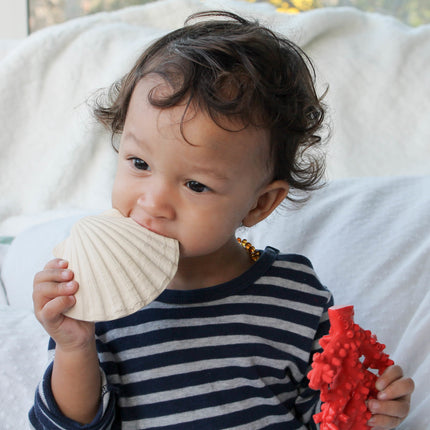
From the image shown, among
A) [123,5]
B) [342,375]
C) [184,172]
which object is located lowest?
[123,5]

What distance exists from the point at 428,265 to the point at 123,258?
1.88 ft

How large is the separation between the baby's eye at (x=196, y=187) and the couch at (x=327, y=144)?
1.30 ft

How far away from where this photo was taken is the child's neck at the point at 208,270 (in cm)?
77

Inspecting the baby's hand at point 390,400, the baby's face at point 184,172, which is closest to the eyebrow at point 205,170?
the baby's face at point 184,172

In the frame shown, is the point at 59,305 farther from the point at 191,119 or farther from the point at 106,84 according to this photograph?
the point at 106,84

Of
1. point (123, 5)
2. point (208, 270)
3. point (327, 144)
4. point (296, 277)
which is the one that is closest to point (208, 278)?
point (208, 270)

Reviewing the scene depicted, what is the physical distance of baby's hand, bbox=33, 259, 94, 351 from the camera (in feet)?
2.02

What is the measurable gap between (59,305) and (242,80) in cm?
32

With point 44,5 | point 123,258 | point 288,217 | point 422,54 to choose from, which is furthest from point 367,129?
point 44,5

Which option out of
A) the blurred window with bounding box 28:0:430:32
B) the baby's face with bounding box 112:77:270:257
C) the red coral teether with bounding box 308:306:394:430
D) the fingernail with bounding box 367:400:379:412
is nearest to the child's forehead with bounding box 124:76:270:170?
the baby's face with bounding box 112:77:270:257

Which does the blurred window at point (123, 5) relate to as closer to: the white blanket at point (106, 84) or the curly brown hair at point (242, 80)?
the white blanket at point (106, 84)

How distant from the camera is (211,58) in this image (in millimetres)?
676

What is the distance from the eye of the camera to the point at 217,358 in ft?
2.45

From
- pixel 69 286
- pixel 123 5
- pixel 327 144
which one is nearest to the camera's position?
pixel 69 286
